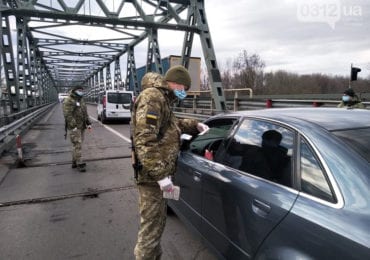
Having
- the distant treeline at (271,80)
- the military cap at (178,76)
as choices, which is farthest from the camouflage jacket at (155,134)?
the distant treeline at (271,80)

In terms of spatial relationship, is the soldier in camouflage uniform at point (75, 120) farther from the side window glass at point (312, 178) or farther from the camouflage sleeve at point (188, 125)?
the side window glass at point (312, 178)

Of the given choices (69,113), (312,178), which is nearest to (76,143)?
(69,113)

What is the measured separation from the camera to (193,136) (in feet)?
11.8

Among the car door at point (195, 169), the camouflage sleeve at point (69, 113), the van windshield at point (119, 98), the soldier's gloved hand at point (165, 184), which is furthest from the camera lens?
the van windshield at point (119, 98)

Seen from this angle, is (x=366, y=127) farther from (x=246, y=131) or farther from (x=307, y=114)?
(x=246, y=131)

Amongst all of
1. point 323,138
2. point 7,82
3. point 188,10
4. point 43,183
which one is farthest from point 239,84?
point 323,138

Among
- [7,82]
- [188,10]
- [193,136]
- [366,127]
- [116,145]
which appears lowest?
[116,145]

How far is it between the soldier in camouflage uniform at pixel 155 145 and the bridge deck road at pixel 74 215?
62 centimetres

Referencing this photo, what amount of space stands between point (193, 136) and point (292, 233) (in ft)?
6.41

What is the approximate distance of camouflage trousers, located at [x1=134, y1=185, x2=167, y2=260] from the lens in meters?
2.61

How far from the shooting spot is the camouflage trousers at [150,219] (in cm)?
261

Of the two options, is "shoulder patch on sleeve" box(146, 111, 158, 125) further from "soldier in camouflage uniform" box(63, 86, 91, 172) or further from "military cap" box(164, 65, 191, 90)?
"soldier in camouflage uniform" box(63, 86, 91, 172)

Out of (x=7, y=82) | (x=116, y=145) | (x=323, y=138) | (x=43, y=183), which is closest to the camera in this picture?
(x=323, y=138)

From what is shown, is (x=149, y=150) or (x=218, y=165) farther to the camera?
(x=218, y=165)
